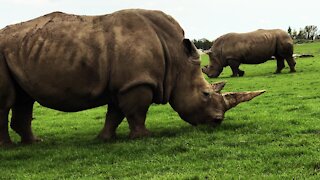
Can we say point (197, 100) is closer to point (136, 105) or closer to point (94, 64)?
point (136, 105)

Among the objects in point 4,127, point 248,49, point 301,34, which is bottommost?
point 301,34

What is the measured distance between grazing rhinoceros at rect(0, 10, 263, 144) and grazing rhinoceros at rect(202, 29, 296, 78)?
55.9 ft

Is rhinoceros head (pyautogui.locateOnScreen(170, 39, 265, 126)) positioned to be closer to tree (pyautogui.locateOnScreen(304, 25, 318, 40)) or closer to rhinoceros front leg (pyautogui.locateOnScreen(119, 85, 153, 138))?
rhinoceros front leg (pyautogui.locateOnScreen(119, 85, 153, 138))

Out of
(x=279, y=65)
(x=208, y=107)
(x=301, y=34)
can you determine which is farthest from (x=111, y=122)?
(x=301, y=34)

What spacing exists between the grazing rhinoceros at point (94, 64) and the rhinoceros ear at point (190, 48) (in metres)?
0.18

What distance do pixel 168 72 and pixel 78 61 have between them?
170cm

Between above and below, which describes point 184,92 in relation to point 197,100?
above

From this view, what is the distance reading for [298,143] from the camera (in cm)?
760

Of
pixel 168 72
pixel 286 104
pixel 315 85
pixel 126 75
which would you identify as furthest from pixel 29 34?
pixel 315 85

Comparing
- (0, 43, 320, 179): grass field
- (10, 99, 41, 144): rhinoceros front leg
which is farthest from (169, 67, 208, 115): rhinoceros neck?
(10, 99, 41, 144): rhinoceros front leg

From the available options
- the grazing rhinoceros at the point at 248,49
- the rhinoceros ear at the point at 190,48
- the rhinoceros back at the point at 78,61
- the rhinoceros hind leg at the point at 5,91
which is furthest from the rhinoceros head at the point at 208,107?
the grazing rhinoceros at the point at 248,49

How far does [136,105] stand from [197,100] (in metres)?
1.33

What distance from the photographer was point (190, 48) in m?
9.38

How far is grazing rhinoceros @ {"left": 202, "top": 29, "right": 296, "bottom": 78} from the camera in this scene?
25.8 metres
